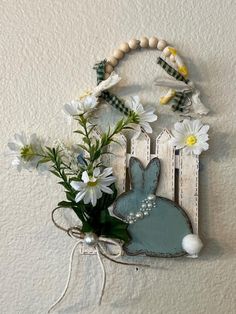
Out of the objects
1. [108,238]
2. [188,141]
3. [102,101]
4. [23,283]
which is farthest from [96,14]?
[23,283]

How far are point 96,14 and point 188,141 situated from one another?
34 centimetres

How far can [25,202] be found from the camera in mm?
820

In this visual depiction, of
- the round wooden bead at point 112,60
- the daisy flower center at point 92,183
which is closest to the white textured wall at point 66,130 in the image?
the round wooden bead at point 112,60

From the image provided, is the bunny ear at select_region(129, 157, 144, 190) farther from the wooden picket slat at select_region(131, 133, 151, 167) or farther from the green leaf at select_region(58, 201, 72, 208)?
the green leaf at select_region(58, 201, 72, 208)

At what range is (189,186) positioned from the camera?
2.60 feet

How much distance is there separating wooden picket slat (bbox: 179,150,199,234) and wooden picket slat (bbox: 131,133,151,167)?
3.1 inches

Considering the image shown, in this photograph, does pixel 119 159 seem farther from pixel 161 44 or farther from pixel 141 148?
pixel 161 44

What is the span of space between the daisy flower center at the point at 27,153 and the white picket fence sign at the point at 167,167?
6.1 inches

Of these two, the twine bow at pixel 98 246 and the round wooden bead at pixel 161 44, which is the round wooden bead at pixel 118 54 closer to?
the round wooden bead at pixel 161 44

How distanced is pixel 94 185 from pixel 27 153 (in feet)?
0.54

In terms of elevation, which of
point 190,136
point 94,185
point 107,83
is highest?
point 107,83

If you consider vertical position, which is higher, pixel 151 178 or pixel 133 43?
pixel 133 43

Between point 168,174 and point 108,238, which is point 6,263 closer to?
point 108,238

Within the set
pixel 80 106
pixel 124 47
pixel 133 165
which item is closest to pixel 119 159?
pixel 133 165
